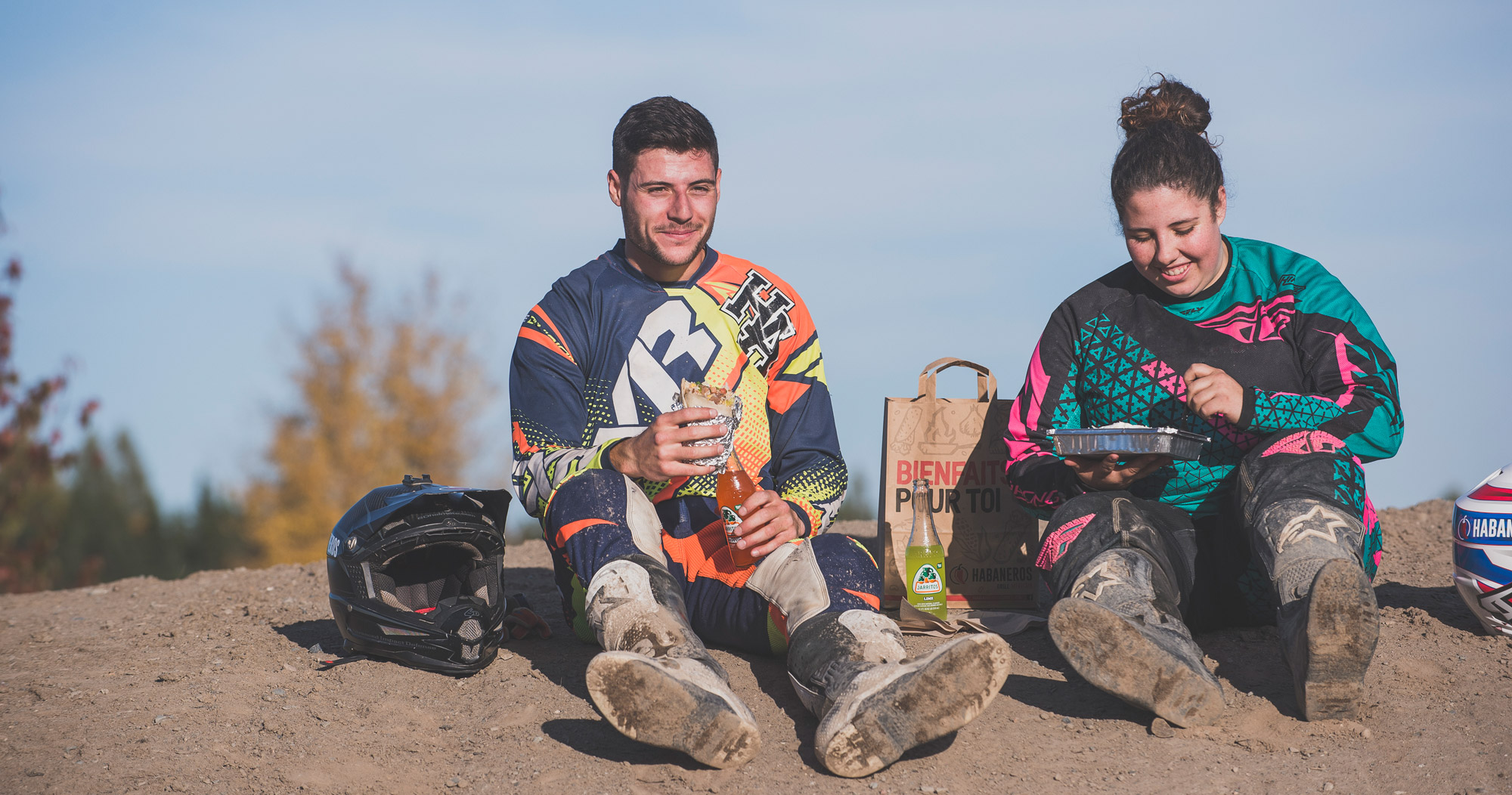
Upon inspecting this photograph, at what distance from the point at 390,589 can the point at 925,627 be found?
1.92 m

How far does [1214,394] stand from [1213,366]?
0.35m

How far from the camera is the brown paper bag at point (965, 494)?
442 cm

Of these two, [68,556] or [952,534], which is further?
[68,556]

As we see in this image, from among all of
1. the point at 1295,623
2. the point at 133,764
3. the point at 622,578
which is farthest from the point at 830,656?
the point at 133,764

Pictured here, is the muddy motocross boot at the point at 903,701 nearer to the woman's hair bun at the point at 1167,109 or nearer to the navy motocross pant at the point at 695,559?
the navy motocross pant at the point at 695,559

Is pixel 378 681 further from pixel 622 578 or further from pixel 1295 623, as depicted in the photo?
pixel 1295 623

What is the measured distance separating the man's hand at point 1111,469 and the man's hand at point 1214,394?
0.25 m

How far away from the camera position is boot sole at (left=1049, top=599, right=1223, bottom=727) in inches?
102

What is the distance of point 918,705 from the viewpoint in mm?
2492

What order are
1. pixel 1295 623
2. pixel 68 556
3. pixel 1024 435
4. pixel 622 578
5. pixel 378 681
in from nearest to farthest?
1. pixel 1295 623
2. pixel 622 578
3. pixel 378 681
4. pixel 1024 435
5. pixel 68 556

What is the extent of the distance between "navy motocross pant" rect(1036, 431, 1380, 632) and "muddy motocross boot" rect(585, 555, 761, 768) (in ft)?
3.64

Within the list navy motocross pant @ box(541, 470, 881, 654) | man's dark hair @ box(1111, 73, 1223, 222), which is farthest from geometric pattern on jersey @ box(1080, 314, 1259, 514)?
navy motocross pant @ box(541, 470, 881, 654)

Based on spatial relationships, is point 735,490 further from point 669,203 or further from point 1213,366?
point 1213,366

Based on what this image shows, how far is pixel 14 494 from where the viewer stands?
9.62 metres
